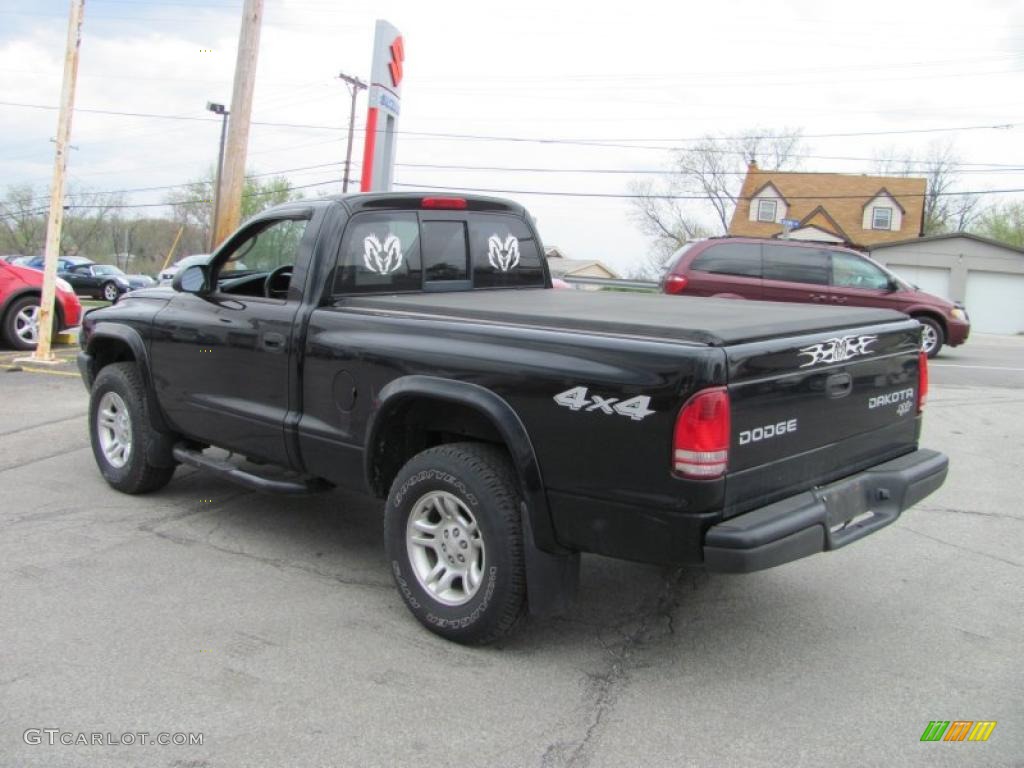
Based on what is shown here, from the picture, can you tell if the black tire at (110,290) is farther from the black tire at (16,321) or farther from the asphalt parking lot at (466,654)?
the asphalt parking lot at (466,654)

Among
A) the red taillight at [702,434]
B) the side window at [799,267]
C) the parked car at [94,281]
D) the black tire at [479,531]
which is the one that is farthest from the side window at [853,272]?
the parked car at [94,281]

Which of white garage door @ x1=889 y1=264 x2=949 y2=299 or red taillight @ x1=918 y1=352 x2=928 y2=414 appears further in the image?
white garage door @ x1=889 y1=264 x2=949 y2=299

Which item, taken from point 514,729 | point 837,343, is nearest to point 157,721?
point 514,729

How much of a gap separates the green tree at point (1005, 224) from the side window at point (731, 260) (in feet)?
184

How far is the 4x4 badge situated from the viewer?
3490 mm

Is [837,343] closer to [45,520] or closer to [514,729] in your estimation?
[514,729]

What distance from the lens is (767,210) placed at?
47.0 meters

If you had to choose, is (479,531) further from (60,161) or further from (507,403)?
(60,161)

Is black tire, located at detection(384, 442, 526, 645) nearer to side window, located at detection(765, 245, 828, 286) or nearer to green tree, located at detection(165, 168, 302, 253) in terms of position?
side window, located at detection(765, 245, 828, 286)

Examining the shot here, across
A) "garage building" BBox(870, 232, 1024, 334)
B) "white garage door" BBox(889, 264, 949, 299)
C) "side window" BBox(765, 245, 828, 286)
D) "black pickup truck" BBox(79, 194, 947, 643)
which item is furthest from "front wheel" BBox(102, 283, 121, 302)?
"white garage door" BBox(889, 264, 949, 299)

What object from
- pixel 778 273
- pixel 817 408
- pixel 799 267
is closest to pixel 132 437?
pixel 817 408

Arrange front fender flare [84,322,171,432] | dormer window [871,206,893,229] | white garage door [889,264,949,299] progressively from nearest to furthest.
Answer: front fender flare [84,322,171,432], white garage door [889,264,949,299], dormer window [871,206,893,229]

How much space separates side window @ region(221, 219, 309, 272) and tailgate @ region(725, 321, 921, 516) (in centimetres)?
254

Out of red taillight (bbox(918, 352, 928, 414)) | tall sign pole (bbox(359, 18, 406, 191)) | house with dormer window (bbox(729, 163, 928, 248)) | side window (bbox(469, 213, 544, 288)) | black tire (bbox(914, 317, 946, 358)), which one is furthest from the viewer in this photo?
house with dormer window (bbox(729, 163, 928, 248))
